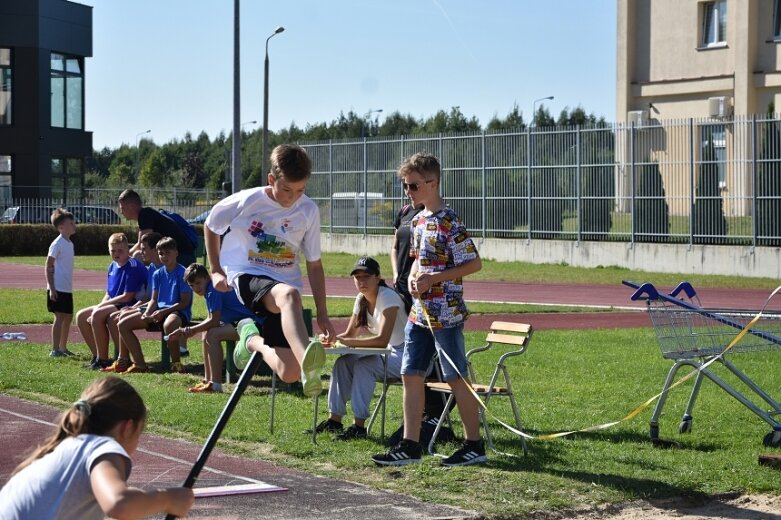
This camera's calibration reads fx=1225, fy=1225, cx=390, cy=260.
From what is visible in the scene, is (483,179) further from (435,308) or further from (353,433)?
(435,308)

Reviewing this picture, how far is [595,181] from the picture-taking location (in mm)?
34594

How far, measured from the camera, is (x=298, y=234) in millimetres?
8344

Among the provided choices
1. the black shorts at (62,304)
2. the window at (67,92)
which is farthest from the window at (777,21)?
the black shorts at (62,304)

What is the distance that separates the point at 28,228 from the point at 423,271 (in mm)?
38109

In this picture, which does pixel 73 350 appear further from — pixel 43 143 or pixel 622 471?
pixel 43 143

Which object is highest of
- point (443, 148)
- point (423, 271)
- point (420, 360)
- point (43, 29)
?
point (43, 29)

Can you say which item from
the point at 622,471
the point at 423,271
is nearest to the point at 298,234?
the point at 423,271

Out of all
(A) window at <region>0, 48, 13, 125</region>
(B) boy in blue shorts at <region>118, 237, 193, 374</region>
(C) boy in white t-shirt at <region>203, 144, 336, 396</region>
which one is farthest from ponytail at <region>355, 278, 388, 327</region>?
(A) window at <region>0, 48, 13, 125</region>

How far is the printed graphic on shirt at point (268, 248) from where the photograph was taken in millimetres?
8211

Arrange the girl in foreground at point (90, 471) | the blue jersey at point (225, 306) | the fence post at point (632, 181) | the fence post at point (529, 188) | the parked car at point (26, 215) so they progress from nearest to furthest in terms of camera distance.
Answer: the girl in foreground at point (90, 471), the blue jersey at point (225, 306), the fence post at point (632, 181), the fence post at point (529, 188), the parked car at point (26, 215)

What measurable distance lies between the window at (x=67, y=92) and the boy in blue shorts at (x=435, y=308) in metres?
48.1

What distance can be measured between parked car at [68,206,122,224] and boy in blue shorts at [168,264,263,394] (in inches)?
1476

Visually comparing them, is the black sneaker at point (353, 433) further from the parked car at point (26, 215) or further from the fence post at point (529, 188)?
the parked car at point (26, 215)

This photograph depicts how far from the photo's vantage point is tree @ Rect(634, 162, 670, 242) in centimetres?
3291
